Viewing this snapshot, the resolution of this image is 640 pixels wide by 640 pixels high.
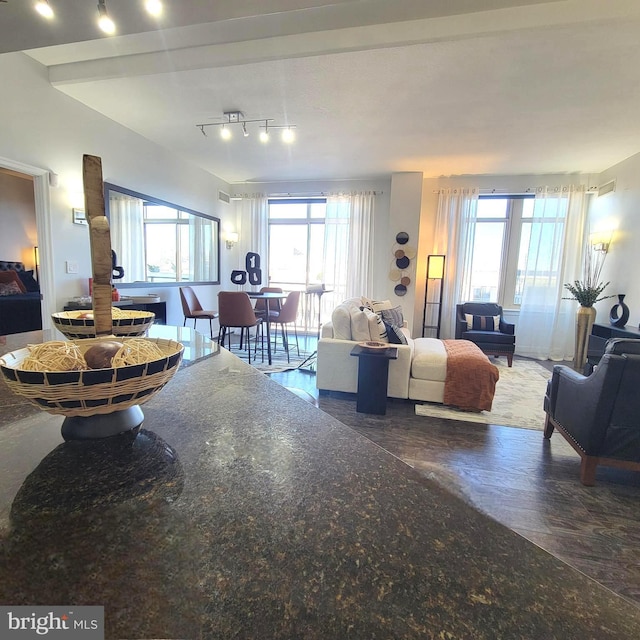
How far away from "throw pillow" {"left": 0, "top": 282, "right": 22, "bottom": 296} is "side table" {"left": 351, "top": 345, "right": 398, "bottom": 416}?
170 inches

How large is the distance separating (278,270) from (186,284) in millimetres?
1893

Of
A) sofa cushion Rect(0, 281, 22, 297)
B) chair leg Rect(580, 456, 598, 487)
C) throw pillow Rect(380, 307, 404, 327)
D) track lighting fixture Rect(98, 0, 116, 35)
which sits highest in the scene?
track lighting fixture Rect(98, 0, 116, 35)

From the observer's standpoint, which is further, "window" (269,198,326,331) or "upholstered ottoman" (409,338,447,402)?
"window" (269,198,326,331)

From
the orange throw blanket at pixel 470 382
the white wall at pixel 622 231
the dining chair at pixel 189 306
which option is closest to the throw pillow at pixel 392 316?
the orange throw blanket at pixel 470 382

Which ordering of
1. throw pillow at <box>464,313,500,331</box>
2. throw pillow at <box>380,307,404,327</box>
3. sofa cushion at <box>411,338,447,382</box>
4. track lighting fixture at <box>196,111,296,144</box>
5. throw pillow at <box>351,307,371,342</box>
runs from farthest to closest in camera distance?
throw pillow at <box>464,313,500,331</box>, throw pillow at <box>380,307,404,327</box>, track lighting fixture at <box>196,111,296,144</box>, throw pillow at <box>351,307,371,342</box>, sofa cushion at <box>411,338,447,382</box>

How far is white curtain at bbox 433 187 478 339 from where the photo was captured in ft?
17.9

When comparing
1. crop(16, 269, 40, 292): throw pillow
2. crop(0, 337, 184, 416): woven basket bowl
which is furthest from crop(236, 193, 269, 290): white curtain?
crop(0, 337, 184, 416): woven basket bowl

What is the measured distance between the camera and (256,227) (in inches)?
249

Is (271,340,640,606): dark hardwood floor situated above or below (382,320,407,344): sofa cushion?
below

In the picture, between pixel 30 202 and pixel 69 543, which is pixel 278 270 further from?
pixel 69 543

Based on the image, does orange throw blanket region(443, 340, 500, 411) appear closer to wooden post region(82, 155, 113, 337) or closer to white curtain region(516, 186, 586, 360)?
wooden post region(82, 155, 113, 337)

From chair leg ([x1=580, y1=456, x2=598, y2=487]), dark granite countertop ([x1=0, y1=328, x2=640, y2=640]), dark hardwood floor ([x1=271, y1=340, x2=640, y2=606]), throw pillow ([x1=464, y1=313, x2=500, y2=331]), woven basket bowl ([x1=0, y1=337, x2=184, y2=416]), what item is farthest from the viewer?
throw pillow ([x1=464, y1=313, x2=500, y2=331])

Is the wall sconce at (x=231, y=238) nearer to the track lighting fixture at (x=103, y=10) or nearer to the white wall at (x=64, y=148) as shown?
the white wall at (x=64, y=148)

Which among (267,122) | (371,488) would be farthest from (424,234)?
(371,488)
